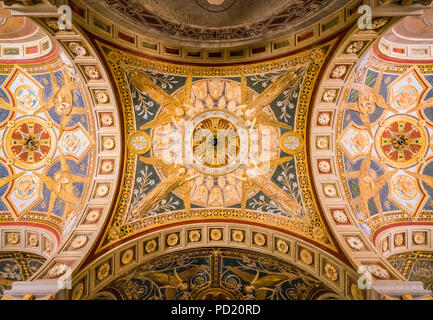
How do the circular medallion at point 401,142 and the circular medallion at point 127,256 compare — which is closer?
the circular medallion at point 127,256

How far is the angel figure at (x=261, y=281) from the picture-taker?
38.1 feet

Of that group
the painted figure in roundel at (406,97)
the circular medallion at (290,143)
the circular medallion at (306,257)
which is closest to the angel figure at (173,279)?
the circular medallion at (306,257)

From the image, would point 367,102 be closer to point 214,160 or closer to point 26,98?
point 214,160

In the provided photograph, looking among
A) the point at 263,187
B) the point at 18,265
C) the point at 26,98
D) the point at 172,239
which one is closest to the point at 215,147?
the point at 263,187

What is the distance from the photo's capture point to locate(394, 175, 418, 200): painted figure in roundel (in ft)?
38.9

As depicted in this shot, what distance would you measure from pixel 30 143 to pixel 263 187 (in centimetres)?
848

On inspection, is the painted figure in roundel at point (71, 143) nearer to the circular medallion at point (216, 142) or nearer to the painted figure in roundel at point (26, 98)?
the painted figure in roundel at point (26, 98)

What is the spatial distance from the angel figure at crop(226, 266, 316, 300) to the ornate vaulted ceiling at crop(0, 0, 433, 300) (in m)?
0.05

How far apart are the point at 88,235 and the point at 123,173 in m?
2.31

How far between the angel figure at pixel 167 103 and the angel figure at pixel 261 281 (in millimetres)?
5754

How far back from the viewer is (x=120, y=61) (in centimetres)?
1052

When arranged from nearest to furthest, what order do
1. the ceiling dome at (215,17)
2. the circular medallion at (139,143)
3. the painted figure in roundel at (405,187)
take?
the ceiling dome at (215,17) < the circular medallion at (139,143) < the painted figure in roundel at (405,187)

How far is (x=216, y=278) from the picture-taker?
39.6 feet

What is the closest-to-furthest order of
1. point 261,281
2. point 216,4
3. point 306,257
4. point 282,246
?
point 216,4, point 306,257, point 282,246, point 261,281
